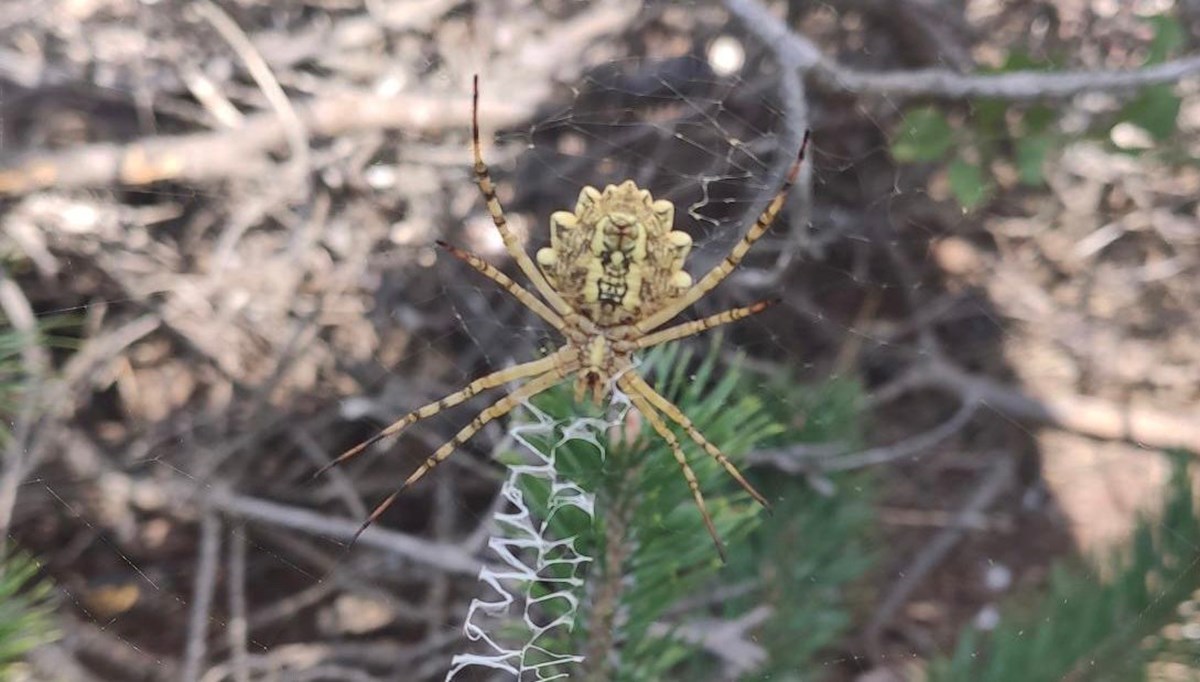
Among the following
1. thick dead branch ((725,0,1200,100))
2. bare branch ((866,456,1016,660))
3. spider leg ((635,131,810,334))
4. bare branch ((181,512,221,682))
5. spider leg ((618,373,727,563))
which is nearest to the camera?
spider leg ((618,373,727,563))

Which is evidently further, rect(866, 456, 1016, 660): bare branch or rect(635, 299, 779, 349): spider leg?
rect(866, 456, 1016, 660): bare branch

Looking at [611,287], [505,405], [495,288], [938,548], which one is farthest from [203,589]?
[938,548]

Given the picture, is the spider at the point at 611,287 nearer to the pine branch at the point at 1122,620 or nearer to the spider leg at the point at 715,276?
the spider leg at the point at 715,276

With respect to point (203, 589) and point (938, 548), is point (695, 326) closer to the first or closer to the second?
point (203, 589)

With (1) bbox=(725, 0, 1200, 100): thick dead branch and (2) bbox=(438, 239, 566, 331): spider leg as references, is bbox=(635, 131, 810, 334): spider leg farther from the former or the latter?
(1) bbox=(725, 0, 1200, 100): thick dead branch

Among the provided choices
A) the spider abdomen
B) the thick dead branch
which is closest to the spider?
the spider abdomen

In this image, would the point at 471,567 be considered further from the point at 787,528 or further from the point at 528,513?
the point at 528,513

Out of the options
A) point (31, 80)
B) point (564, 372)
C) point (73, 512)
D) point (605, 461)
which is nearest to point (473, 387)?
point (564, 372)

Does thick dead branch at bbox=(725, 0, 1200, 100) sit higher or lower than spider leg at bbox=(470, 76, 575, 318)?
higher
